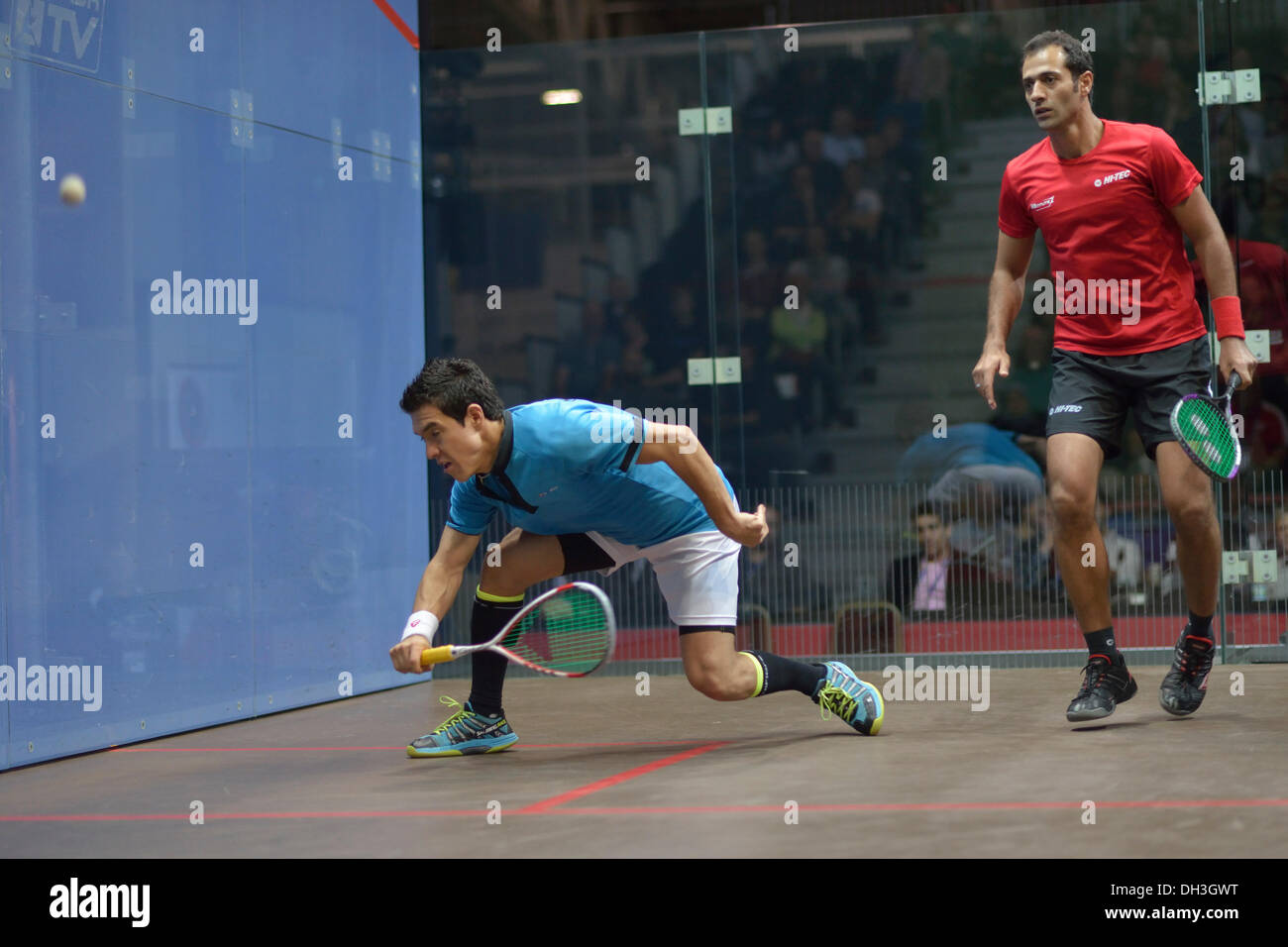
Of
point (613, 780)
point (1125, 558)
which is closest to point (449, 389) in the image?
point (613, 780)

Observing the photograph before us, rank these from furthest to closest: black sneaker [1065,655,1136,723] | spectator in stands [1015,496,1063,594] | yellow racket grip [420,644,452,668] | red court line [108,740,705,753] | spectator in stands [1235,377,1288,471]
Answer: spectator in stands [1015,496,1063,594]
spectator in stands [1235,377,1288,471]
red court line [108,740,705,753]
black sneaker [1065,655,1136,723]
yellow racket grip [420,644,452,668]

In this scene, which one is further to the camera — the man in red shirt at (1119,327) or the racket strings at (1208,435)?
the man in red shirt at (1119,327)

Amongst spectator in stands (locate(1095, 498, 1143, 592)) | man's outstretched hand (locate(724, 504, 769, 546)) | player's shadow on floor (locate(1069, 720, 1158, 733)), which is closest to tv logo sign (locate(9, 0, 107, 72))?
man's outstretched hand (locate(724, 504, 769, 546))

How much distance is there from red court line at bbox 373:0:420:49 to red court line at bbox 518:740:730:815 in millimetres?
3283

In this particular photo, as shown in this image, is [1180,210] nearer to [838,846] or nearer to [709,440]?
[838,846]

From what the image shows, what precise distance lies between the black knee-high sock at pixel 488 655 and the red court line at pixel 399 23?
2.84m

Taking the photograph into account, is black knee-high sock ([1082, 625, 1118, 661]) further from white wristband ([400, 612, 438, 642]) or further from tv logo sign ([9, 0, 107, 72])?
tv logo sign ([9, 0, 107, 72])

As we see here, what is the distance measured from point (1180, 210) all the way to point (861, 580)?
2.30m

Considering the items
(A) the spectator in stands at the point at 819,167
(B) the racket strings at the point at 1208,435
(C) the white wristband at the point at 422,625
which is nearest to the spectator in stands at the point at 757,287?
(A) the spectator in stands at the point at 819,167

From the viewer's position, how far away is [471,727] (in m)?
3.79

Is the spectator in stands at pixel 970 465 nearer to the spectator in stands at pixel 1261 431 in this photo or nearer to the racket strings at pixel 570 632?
the spectator in stands at pixel 1261 431

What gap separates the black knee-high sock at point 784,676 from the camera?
371cm

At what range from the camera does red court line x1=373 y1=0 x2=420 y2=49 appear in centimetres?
571

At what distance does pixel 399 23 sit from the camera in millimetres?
5848
